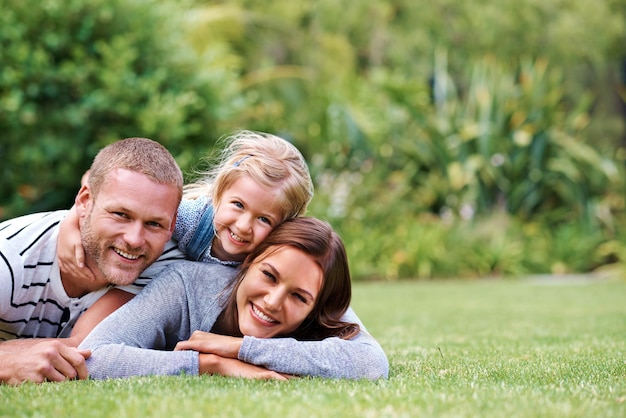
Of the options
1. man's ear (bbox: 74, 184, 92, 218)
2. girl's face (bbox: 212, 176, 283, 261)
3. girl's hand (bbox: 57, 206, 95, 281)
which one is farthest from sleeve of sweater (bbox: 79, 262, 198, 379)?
man's ear (bbox: 74, 184, 92, 218)

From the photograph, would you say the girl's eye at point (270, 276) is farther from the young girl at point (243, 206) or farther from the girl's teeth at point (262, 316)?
the young girl at point (243, 206)

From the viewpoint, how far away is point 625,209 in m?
17.3

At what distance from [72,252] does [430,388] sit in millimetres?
1908

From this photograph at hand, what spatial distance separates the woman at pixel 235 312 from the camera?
148 inches

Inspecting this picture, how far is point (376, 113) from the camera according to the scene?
59.0 feet

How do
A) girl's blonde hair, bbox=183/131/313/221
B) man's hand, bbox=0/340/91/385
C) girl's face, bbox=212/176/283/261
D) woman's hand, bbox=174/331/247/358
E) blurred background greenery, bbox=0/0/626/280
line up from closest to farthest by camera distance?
man's hand, bbox=0/340/91/385 → woman's hand, bbox=174/331/247/358 → girl's face, bbox=212/176/283/261 → girl's blonde hair, bbox=183/131/313/221 → blurred background greenery, bbox=0/0/626/280

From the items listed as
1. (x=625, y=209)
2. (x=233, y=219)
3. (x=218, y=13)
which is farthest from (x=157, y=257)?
(x=625, y=209)

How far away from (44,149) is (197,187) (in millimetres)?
7422

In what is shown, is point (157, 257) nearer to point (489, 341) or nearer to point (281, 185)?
point (281, 185)

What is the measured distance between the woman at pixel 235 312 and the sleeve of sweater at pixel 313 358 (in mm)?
11

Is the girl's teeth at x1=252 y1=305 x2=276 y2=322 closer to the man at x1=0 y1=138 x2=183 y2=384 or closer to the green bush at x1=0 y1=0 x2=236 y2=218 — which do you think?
the man at x1=0 y1=138 x2=183 y2=384

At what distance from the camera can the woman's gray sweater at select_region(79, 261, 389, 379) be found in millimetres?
3744

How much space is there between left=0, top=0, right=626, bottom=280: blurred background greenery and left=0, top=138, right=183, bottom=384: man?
7.47 m

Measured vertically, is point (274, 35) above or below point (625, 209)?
above
